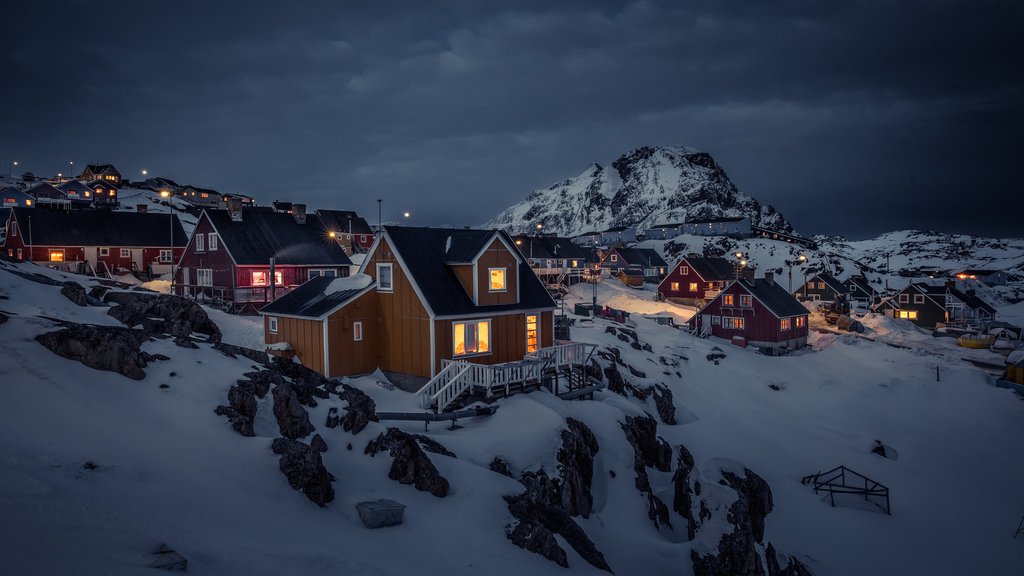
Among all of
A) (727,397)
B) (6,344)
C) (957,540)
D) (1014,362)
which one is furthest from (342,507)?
(1014,362)

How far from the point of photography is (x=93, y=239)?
185 feet

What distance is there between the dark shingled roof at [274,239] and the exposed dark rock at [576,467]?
105ft

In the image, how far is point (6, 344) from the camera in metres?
14.5

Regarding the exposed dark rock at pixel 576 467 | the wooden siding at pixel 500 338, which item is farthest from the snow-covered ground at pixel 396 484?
the wooden siding at pixel 500 338

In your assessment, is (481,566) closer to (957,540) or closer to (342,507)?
(342,507)

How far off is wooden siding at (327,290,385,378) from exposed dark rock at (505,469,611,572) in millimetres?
12478

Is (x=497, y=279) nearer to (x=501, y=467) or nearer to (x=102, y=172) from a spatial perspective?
(x=501, y=467)

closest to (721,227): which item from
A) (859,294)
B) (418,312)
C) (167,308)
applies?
(859,294)

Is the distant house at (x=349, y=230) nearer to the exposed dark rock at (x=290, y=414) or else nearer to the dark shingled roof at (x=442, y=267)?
the dark shingled roof at (x=442, y=267)

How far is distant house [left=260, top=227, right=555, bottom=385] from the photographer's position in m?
26.2

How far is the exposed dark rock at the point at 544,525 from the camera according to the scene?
13438mm

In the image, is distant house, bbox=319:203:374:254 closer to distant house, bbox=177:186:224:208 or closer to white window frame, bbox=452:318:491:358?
distant house, bbox=177:186:224:208

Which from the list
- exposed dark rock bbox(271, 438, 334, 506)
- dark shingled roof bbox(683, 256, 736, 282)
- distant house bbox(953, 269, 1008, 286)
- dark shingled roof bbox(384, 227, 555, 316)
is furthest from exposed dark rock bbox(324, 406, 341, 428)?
distant house bbox(953, 269, 1008, 286)

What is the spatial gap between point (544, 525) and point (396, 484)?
158 inches
